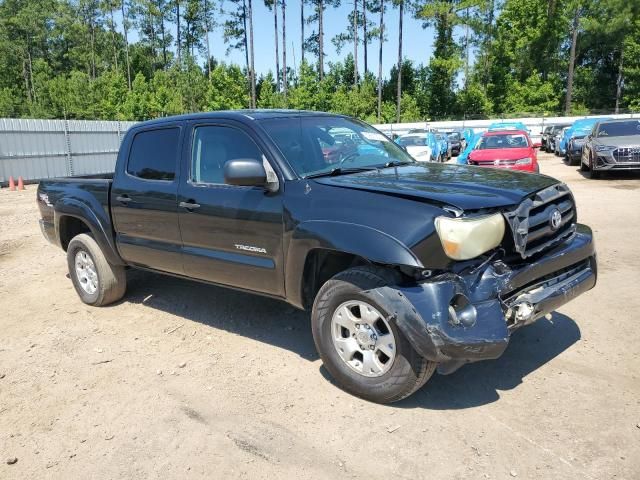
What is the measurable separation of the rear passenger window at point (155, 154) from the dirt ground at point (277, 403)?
1452mm

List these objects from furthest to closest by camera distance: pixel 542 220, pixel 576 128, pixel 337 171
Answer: pixel 576 128, pixel 337 171, pixel 542 220

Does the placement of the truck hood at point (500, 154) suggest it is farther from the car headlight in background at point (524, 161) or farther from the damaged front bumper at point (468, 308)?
the damaged front bumper at point (468, 308)

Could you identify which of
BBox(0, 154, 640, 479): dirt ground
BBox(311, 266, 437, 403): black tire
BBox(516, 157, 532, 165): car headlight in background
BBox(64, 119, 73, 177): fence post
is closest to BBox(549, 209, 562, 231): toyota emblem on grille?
BBox(0, 154, 640, 479): dirt ground

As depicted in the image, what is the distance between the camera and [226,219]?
13.8 ft

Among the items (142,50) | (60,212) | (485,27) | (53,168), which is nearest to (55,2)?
(142,50)

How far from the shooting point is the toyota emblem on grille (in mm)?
3622

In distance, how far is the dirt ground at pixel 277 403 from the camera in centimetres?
297

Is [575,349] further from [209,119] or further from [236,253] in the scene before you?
[209,119]

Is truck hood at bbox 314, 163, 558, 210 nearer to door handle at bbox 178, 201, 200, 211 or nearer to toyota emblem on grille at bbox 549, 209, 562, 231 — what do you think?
toyota emblem on grille at bbox 549, 209, 562, 231

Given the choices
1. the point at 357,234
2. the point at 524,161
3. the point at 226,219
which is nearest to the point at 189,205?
the point at 226,219

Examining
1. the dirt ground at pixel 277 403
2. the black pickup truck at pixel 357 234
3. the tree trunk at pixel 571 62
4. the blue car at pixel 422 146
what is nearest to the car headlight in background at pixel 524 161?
the blue car at pixel 422 146

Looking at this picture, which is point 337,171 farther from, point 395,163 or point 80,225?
point 80,225

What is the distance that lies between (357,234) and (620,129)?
1471cm

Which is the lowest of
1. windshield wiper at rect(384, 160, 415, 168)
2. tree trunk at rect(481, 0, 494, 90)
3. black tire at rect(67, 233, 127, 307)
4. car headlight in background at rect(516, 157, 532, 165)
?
black tire at rect(67, 233, 127, 307)
